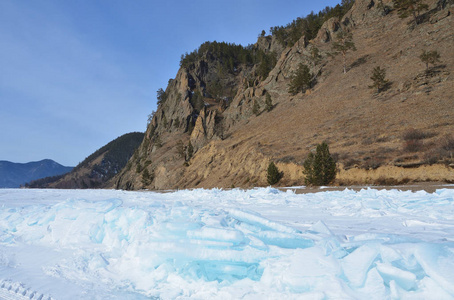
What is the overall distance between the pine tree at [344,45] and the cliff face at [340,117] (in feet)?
3.81

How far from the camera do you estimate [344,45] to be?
5662 centimetres

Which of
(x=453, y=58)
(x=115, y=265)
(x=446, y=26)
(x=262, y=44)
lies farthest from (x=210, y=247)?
(x=262, y=44)

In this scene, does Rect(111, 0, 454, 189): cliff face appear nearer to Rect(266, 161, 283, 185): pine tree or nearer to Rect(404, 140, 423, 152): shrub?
Rect(404, 140, 423, 152): shrub

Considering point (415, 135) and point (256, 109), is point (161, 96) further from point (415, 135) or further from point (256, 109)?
point (415, 135)

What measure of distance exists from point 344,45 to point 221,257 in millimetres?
64086

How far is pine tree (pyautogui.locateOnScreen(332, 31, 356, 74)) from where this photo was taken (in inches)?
2101

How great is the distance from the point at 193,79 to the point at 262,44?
36.5 m

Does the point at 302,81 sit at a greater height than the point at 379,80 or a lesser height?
greater

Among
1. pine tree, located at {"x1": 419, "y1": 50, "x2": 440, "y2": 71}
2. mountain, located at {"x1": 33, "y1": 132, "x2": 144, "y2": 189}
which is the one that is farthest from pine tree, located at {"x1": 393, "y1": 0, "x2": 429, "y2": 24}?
mountain, located at {"x1": 33, "y1": 132, "x2": 144, "y2": 189}

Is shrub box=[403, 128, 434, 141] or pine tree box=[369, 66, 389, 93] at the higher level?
pine tree box=[369, 66, 389, 93]

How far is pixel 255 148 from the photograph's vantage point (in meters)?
37.9

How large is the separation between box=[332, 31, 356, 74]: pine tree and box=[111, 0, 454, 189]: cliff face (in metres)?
1.16

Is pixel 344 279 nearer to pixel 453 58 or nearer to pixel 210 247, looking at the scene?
pixel 210 247

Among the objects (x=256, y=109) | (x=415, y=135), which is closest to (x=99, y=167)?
(x=256, y=109)
